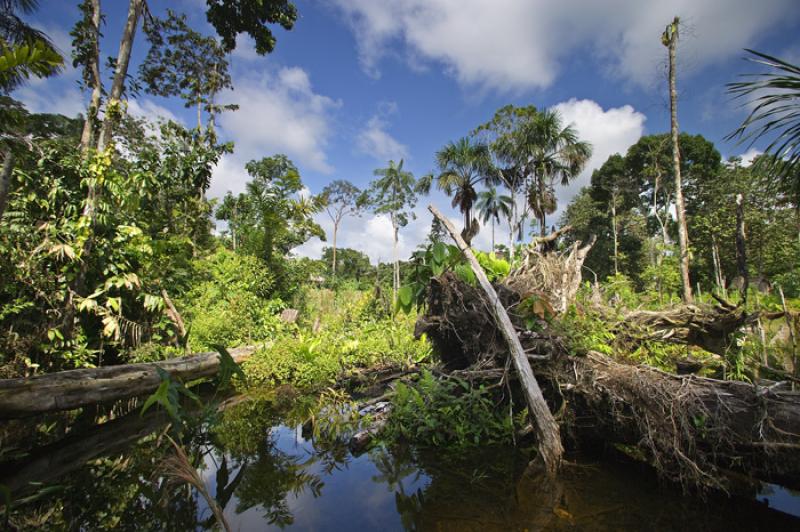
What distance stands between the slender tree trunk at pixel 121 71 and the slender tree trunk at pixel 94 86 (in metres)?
0.43

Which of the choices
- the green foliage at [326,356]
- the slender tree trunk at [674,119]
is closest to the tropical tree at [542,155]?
the slender tree trunk at [674,119]

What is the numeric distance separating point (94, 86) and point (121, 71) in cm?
106

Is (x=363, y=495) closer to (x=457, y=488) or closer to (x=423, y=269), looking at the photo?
(x=457, y=488)

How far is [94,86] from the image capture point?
673 centimetres

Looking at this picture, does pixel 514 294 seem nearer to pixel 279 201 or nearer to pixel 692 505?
pixel 692 505

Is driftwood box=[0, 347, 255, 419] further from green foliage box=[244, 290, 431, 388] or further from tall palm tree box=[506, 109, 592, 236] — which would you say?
tall palm tree box=[506, 109, 592, 236]

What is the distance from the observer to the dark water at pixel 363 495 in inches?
102

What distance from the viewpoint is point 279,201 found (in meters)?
11.5

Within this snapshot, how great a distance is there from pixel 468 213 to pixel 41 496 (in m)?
22.3

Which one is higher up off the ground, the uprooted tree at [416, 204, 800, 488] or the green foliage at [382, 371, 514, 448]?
the uprooted tree at [416, 204, 800, 488]

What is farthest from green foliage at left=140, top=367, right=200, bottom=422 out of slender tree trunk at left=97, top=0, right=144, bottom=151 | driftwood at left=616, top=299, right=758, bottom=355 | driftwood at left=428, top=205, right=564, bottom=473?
slender tree trunk at left=97, top=0, right=144, bottom=151

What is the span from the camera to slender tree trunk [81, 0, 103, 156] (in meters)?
6.34

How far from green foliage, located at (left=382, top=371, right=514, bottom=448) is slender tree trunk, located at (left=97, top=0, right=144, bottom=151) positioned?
6622 millimetres

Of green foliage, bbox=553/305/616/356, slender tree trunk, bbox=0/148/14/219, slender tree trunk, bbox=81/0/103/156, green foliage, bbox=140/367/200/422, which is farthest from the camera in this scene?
slender tree trunk, bbox=81/0/103/156
